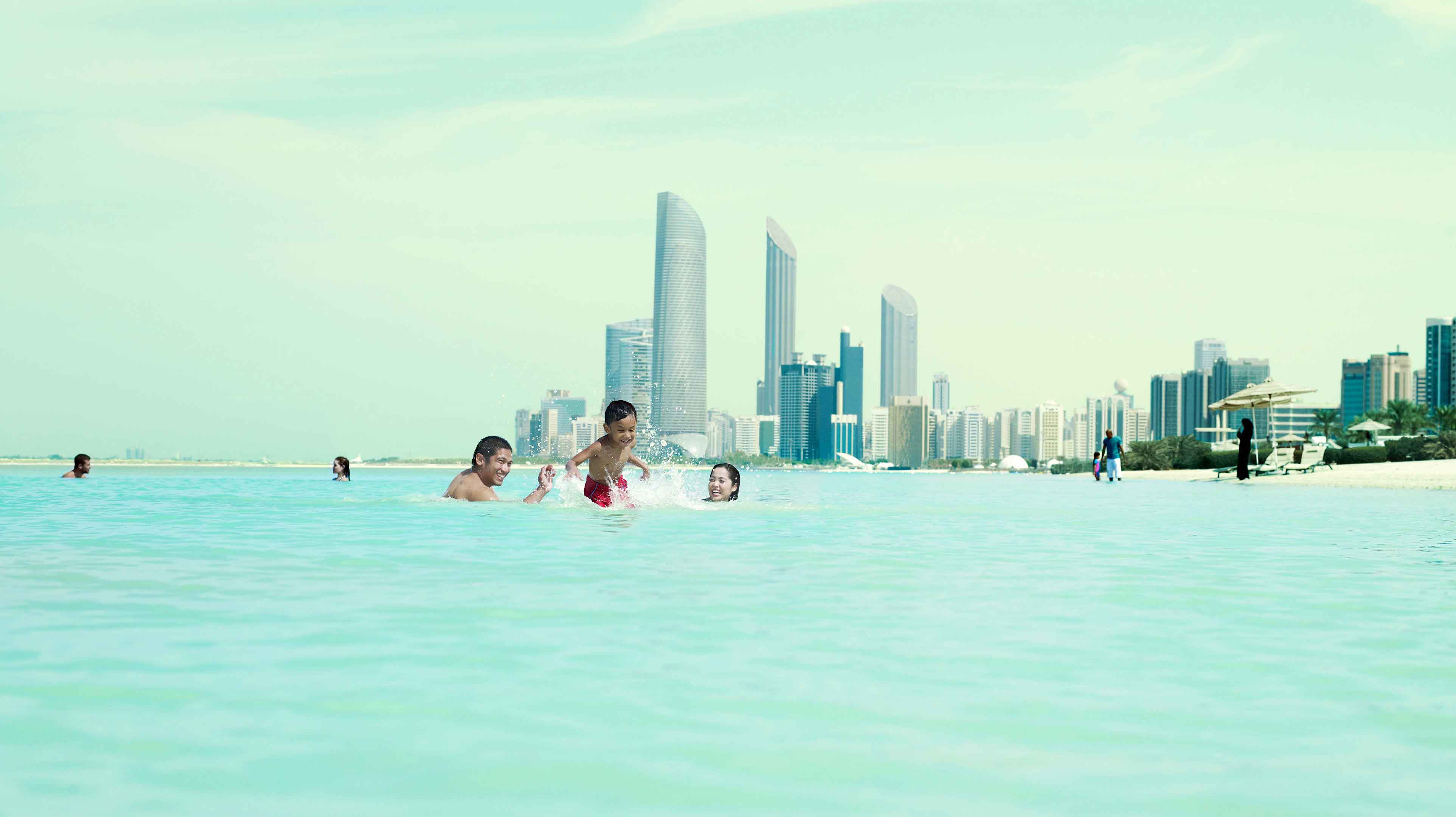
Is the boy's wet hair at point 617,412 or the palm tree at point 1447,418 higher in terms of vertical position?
the palm tree at point 1447,418

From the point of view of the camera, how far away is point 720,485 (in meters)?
21.1

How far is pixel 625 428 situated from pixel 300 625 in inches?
411

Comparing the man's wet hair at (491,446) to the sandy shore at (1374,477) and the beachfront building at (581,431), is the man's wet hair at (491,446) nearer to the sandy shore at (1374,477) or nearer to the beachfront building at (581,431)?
the sandy shore at (1374,477)

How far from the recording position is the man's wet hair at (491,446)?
19578 mm

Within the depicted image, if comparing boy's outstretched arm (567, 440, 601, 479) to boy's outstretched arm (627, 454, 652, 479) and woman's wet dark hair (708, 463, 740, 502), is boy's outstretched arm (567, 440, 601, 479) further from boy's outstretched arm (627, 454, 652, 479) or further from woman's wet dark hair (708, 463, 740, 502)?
woman's wet dark hair (708, 463, 740, 502)

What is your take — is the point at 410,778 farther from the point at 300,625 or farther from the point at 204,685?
the point at 300,625

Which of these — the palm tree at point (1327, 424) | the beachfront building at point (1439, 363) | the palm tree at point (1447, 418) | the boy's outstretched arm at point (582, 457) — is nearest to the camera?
the boy's outstretched arm at point (582, 457)

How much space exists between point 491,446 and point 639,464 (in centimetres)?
319

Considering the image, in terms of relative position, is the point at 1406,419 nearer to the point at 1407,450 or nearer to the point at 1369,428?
the point at 1369,428

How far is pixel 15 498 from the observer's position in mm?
25250

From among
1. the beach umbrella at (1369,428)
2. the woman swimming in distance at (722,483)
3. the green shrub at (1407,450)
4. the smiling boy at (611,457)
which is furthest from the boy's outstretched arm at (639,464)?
the beach umbrella at (1369,428)

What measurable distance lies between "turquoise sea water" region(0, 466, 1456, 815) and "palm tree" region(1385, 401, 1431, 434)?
9895cm

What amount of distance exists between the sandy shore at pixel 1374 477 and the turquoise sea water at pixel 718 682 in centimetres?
2834

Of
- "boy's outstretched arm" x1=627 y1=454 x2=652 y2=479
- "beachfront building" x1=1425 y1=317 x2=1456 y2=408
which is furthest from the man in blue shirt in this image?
"beachfront building" x1=1425 y1=317 x2=1456 y2=408
